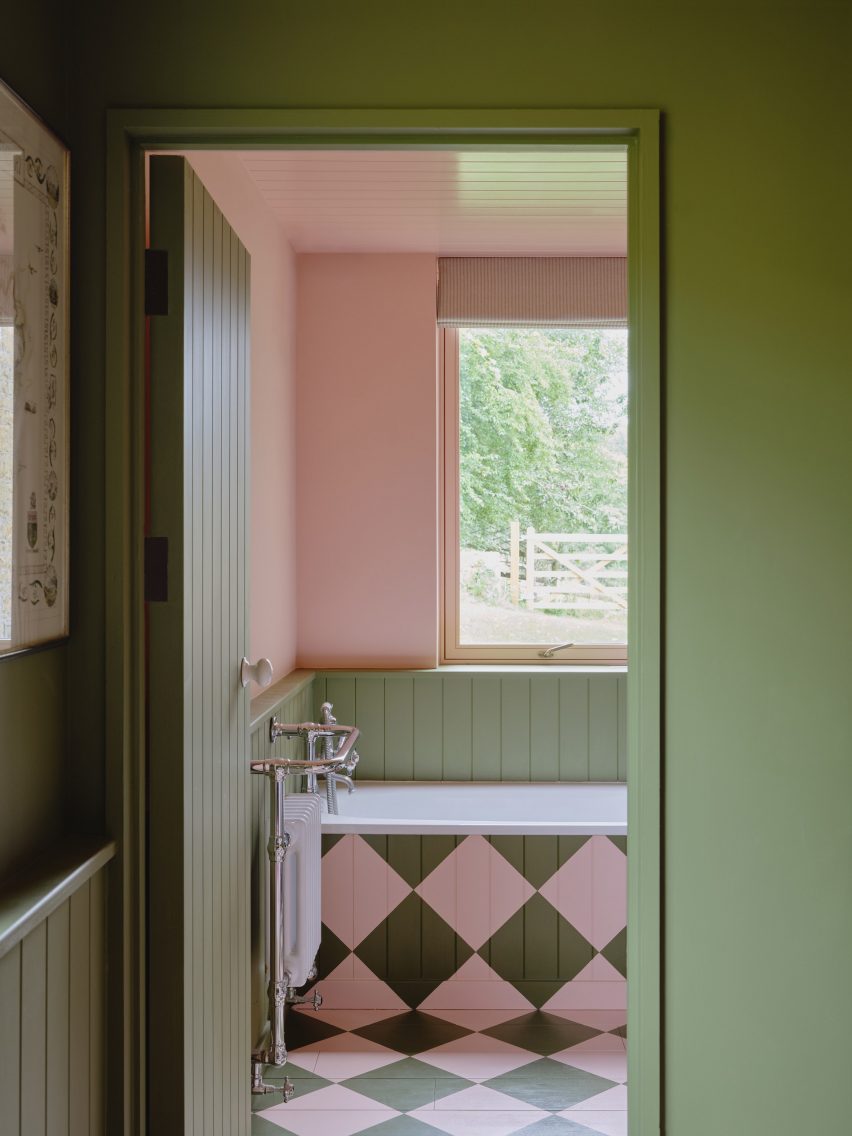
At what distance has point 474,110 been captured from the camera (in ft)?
5.70

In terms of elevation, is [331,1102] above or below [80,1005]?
below

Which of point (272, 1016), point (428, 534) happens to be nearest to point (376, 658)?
point (428, 534)

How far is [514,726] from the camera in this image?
4.03 metres

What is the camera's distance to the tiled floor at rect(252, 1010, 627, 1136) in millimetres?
2631

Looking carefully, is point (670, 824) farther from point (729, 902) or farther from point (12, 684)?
point (12, 684)

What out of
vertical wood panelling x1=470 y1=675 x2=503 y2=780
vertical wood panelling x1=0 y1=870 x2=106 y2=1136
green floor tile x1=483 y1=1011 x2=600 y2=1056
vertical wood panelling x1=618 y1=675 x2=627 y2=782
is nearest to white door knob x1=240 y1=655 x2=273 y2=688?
vertical wood panelling x1=0 y1=870 x2=106 y2=1136

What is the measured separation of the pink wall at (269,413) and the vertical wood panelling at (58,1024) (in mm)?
1475

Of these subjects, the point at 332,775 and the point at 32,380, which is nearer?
the point at 32,380

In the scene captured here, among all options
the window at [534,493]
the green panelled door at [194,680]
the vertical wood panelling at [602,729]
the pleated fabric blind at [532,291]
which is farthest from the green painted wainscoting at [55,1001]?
the pleated fabric blind at [532,291]

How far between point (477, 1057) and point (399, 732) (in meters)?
1.32

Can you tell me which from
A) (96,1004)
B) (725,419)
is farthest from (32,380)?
(725,419)

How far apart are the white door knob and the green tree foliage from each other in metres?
2.11

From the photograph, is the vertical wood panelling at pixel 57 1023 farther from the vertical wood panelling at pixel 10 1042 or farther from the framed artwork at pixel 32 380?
the framed artwork at pixel 32 380

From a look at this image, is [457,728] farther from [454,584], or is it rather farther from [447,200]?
[447,200]
